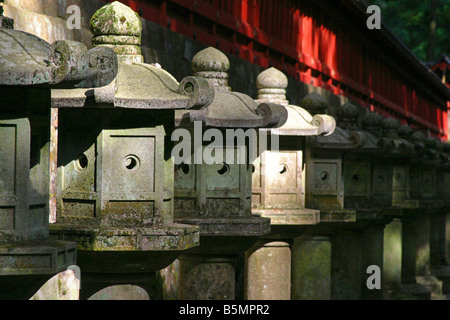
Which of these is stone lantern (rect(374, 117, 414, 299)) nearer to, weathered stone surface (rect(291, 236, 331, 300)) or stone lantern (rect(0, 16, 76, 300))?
weathered stone surface (rect(291, 236, 331, 300))

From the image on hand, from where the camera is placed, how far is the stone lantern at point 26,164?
21.1ft

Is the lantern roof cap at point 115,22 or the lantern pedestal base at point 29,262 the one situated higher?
the lantern roof cap at point 115,22

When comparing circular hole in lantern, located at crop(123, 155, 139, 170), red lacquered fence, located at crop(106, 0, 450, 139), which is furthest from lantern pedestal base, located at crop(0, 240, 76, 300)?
red lacquered fence, located at crop(106, 0, 450, 139)

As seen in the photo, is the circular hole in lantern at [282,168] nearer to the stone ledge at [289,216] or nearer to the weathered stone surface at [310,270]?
the stone ledge at [289,216]

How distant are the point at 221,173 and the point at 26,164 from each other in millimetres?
3958

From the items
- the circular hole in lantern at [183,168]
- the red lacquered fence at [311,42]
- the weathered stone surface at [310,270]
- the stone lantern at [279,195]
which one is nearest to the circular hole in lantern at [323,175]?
the weathered stone surface at [310,270]

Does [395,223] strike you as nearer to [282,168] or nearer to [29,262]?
[282,168]

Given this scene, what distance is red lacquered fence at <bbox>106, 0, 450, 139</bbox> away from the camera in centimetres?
1562

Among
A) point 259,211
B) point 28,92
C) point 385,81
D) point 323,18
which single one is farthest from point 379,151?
point 385,81

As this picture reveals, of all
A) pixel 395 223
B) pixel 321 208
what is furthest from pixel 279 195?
pixel 395 223

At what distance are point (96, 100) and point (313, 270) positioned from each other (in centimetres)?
682

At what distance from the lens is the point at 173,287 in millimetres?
13602

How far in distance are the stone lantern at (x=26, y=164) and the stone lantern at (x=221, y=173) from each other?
10.2 ft
